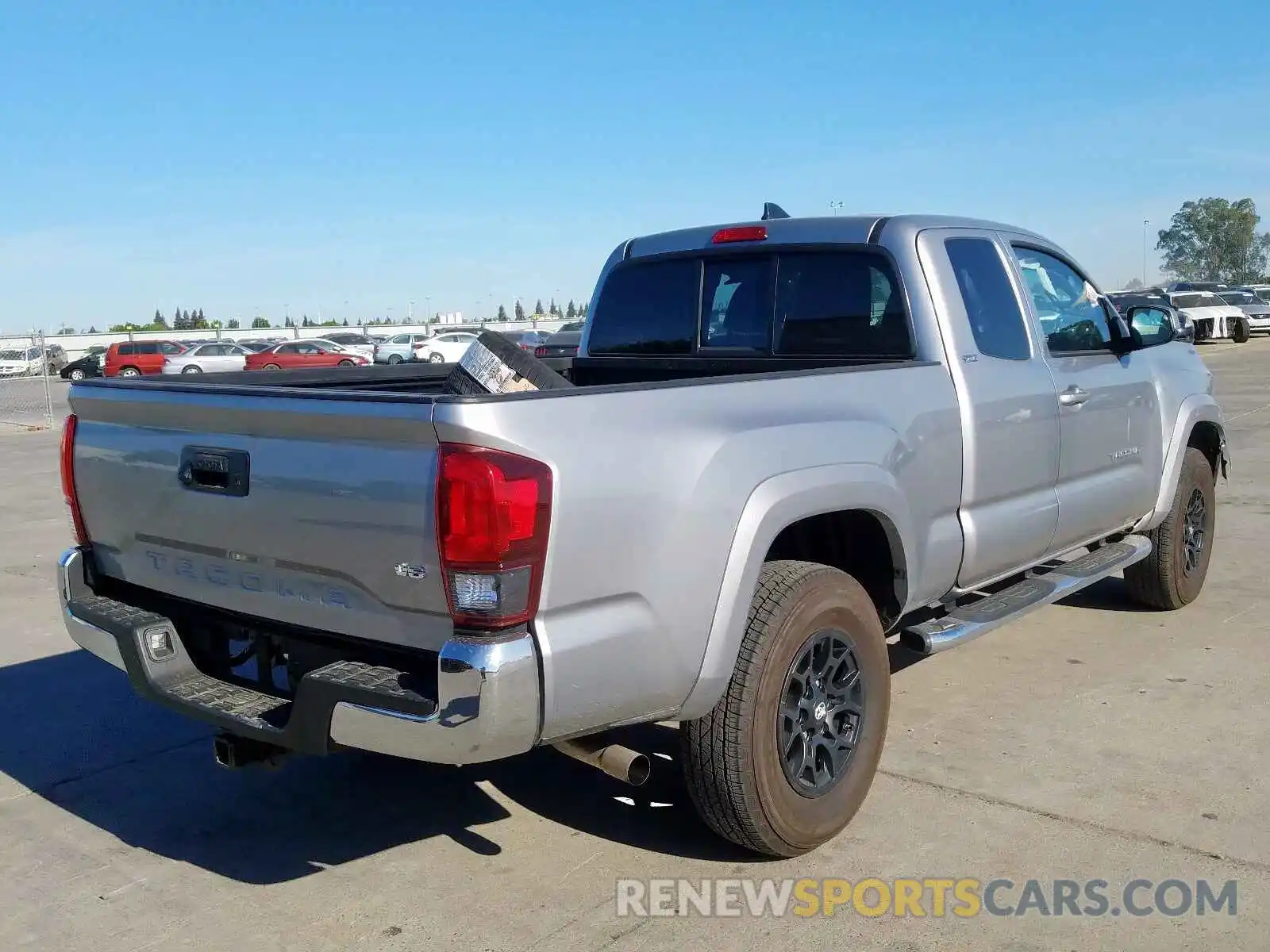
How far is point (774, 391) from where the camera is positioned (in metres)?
3.53

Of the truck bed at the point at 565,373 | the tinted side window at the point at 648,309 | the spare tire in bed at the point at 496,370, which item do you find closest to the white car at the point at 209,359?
the truck bed at the point at 565,373

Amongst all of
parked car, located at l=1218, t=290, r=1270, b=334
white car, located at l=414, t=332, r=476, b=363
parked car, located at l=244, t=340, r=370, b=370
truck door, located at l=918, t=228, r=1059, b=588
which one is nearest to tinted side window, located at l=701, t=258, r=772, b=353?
truck door, located at l=918, t=228, r=1059, b=588

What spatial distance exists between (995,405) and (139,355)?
40.9 metres

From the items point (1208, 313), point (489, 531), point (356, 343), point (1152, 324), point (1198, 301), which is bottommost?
point (356, 343)

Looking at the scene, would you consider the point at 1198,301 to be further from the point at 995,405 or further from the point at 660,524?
the point at 660,524

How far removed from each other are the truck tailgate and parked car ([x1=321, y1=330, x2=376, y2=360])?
134 ft

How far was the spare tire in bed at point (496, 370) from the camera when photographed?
3477 millimetres

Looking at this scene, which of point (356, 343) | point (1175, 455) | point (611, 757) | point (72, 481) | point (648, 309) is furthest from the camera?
point (356, 343)

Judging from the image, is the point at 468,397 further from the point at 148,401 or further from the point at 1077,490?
the point at 1077,490

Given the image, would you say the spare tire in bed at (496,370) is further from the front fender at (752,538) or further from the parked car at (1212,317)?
the parked car at (1212,317)

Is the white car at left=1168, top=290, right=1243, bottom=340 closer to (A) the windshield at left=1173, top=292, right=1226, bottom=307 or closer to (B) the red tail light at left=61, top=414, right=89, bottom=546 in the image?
(A) the windshield at left=1173, top=292, right=1226, bottom=307

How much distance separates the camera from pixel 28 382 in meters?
45.0

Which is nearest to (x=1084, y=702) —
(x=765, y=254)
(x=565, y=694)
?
(x=765, y=254)

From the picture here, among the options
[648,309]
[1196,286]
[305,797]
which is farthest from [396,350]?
[305,797]
